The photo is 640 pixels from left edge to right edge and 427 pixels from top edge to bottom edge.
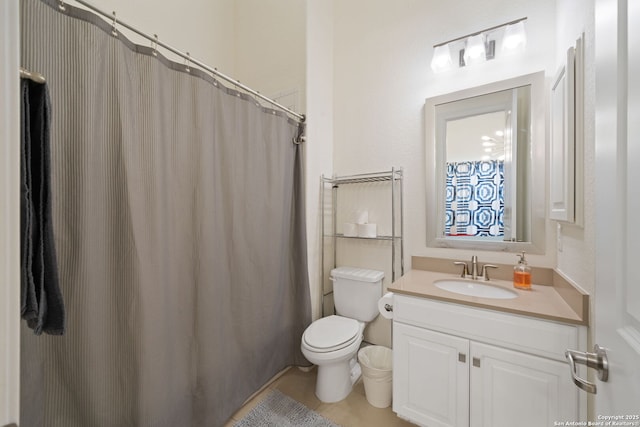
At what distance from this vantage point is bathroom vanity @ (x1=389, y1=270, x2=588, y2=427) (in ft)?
3.26

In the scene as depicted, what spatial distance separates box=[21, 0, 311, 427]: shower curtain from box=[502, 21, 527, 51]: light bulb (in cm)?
154

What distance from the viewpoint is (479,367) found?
3.72 ft

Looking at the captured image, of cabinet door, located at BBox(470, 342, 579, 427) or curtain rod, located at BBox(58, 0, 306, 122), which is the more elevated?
curtain rod, located at BBox(58, 0, 306, 122)

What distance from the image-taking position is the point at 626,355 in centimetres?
43

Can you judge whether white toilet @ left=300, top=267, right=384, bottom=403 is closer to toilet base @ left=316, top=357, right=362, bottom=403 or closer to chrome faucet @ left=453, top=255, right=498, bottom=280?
toilet base @ left=316, top=357, right=362, bottom=403

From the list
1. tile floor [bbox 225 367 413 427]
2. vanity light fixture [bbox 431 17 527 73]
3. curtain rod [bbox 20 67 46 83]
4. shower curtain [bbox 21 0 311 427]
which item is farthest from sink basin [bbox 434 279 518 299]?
curtain rod [bbox 20 67 46 83]

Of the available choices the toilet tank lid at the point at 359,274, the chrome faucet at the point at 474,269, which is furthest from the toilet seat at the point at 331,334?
the chrome faucet at the point at 474,269

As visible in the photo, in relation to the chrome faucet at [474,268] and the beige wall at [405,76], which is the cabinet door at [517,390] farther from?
the beige wall at [405,76]

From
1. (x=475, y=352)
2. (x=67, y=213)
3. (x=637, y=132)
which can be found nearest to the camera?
(x=637, y=132)

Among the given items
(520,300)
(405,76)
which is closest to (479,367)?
(520,300)

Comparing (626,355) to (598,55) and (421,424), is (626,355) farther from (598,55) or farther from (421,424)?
(421,424)

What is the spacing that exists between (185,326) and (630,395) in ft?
4.76

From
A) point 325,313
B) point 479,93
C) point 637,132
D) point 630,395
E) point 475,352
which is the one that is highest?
point 479,93

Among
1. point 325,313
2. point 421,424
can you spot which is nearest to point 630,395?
point 421,424
